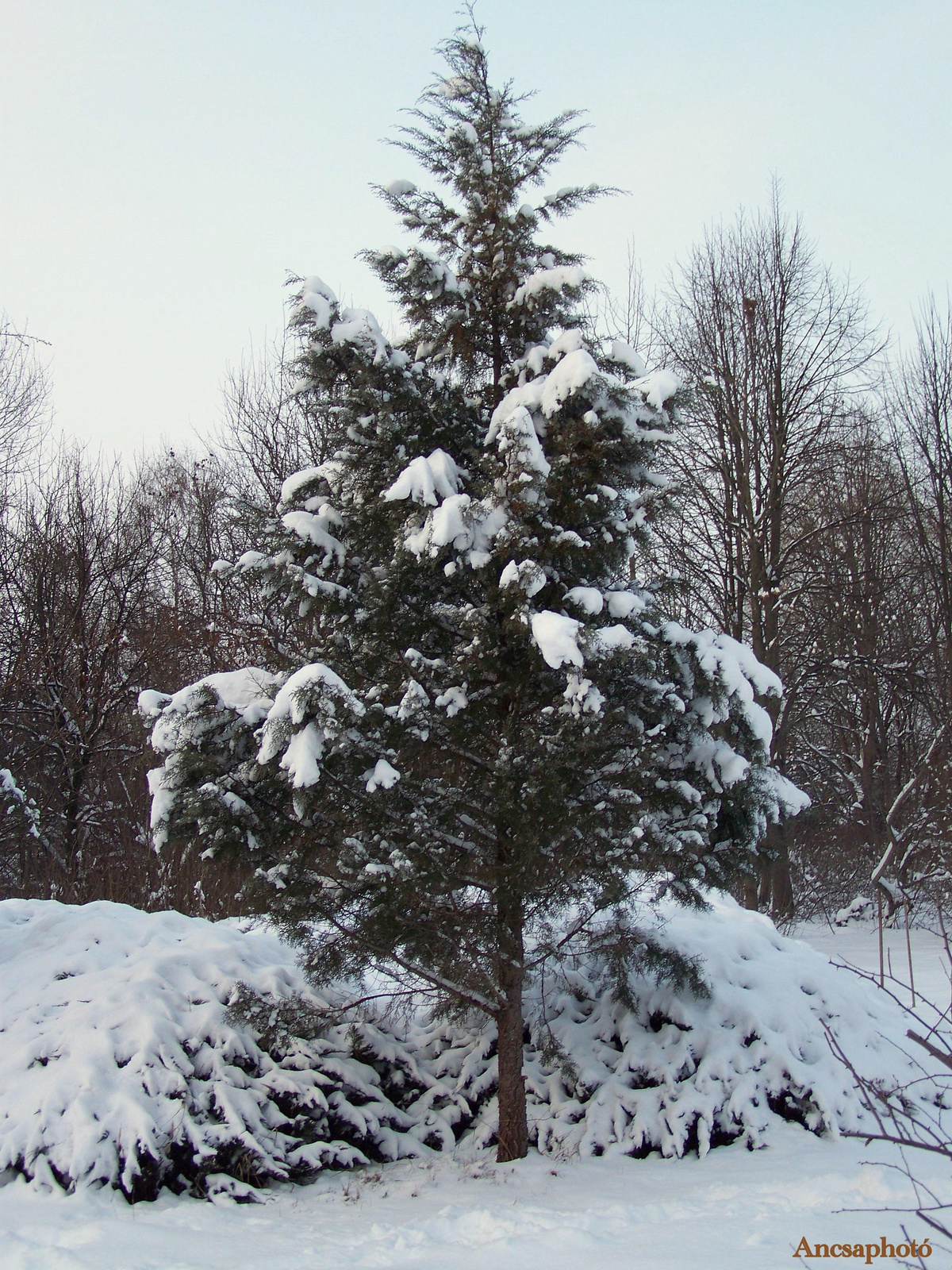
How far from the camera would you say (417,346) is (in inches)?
246

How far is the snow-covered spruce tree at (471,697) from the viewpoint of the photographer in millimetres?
4910

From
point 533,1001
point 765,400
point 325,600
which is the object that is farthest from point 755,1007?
point 765,400

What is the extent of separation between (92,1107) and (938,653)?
14.9 m

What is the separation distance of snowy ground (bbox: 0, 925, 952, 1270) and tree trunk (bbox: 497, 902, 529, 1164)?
0.15 m

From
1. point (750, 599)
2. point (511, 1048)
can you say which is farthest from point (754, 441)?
point (511, 1048)

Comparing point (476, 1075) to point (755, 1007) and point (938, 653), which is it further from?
point (938, 653)

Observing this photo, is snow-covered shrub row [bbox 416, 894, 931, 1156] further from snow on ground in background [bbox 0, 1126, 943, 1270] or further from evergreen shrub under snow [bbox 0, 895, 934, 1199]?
snow on ground in background [bbox 0, 1126, 943, 1270]

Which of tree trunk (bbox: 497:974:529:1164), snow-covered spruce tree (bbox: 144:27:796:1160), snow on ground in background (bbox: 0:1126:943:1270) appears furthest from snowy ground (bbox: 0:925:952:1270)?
snow-covered spruce tree (bbox: 144:27:796:1160)

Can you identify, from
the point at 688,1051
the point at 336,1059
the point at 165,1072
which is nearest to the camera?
the point at 165,1072

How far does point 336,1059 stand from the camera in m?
5.84

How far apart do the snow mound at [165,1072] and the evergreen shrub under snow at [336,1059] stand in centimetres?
1

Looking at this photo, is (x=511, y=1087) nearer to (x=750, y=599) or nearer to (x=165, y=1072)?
(x=165, y=1072)

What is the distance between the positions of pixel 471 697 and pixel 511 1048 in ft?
7.14

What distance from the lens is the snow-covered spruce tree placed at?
491 centimetres
